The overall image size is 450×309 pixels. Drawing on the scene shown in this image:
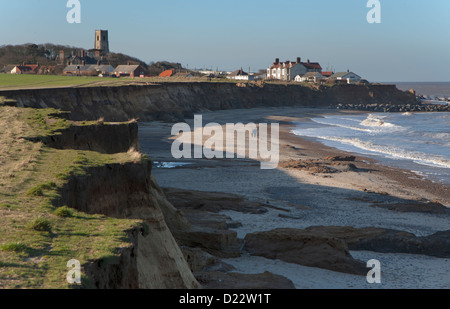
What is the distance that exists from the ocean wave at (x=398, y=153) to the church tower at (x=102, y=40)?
134 metres

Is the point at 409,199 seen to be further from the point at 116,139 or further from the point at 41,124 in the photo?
the point at 41,124

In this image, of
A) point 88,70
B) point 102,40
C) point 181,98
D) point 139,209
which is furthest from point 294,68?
point 139,209

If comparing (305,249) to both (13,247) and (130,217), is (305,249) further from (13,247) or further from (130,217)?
(13,247)

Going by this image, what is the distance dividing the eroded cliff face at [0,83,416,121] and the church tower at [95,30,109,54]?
81984 millimetres

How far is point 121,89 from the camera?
64625 millimetres

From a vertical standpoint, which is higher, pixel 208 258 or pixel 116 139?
pixel 116 139

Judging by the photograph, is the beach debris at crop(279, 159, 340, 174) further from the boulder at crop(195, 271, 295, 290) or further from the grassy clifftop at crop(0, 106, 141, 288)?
the grassy clifftop at crop(0, 106, 141, 288)

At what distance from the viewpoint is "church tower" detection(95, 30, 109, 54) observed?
565 ft

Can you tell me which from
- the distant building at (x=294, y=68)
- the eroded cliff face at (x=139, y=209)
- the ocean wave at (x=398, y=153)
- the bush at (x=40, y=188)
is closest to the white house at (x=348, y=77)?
the distant building at (x=294, y=68)

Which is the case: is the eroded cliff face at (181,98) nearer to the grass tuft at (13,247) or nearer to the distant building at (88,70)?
the distant building at (88,70)

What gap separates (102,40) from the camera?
17350cm

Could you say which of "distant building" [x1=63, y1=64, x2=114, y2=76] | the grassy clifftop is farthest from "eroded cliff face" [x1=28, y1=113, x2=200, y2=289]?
"distant building" [x1=63, y1=64, x2=114, y2=76]

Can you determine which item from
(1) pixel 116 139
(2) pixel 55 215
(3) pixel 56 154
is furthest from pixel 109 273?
(1) pixel 116 139
